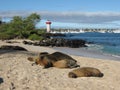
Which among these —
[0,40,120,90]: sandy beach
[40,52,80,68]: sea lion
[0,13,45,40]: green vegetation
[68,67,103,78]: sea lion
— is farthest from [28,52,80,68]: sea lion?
[0,13,45,40]: green vegetation

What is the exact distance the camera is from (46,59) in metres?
16.8

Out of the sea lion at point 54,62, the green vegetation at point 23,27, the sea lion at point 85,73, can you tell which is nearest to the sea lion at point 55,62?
the sea lion at point 54,62

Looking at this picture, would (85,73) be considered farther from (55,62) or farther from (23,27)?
(23,27)

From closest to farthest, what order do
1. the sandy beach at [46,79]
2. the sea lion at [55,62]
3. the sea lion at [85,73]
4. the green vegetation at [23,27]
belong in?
the sandy beach at [46,79] < the sea lion at [85,73] < the sea lion at [55,62] < the green vegetation at [23,27]

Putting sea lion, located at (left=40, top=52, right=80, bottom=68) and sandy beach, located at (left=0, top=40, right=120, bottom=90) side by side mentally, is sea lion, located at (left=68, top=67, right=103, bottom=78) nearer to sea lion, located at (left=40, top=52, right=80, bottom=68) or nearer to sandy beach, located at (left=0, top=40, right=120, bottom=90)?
sandy beach, located at (left=0, top=40, right=120, bottom=90)

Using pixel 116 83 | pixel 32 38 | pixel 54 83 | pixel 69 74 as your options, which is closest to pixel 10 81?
pixel 54 83

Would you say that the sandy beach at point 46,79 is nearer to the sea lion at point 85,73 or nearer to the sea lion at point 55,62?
the sea lion at point 85,73

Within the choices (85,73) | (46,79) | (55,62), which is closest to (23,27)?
(55,62)

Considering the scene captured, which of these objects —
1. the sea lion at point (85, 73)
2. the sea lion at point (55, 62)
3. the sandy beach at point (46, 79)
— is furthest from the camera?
the sea lion at point (55, 62)

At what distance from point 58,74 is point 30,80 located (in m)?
1.99

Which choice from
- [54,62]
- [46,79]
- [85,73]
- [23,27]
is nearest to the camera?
[46,79]

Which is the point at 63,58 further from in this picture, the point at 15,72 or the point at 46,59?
the point at 15,72

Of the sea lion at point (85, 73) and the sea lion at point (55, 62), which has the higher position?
the sea lion at point (55, 62)

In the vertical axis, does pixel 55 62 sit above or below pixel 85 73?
above
